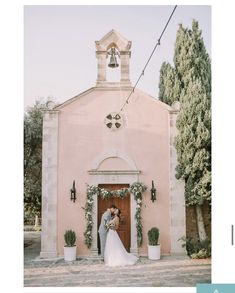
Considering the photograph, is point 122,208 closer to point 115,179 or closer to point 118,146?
point 115,179

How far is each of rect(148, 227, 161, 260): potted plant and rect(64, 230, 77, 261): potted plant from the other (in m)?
1.13

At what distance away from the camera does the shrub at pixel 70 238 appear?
625cm

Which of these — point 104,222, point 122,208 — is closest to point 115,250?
point 104,222

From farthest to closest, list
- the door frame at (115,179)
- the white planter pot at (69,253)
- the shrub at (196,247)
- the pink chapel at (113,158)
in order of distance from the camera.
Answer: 1. the door frame at (115,179)
2. the pink chapel at (113,158)
3. the white planter pot at (69,253)
4. the shrub at (196,247)

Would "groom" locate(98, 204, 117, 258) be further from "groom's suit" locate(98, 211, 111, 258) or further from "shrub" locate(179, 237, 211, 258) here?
"shrub" locate(179, 237, 211, 258)

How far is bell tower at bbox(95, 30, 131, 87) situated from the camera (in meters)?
6.24

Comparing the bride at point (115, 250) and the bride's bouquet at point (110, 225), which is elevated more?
the bride's bouquet at point (110, 225)

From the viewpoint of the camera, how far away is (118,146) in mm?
6621

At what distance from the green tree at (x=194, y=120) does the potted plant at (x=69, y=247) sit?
1840 mm

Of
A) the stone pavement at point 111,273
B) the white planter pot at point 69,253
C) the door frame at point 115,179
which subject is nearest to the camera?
the stone pavement at point 111,273

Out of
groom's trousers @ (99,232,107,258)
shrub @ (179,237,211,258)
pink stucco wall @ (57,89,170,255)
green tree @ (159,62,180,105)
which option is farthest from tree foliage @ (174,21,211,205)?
groom's trousers @ (99,232,107,258)

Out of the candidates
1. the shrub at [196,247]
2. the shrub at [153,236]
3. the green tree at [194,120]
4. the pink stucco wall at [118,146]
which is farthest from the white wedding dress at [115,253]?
the green tree at [194,120]

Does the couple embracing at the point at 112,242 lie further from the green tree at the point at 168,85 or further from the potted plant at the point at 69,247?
the green tree at the point at 168,85
